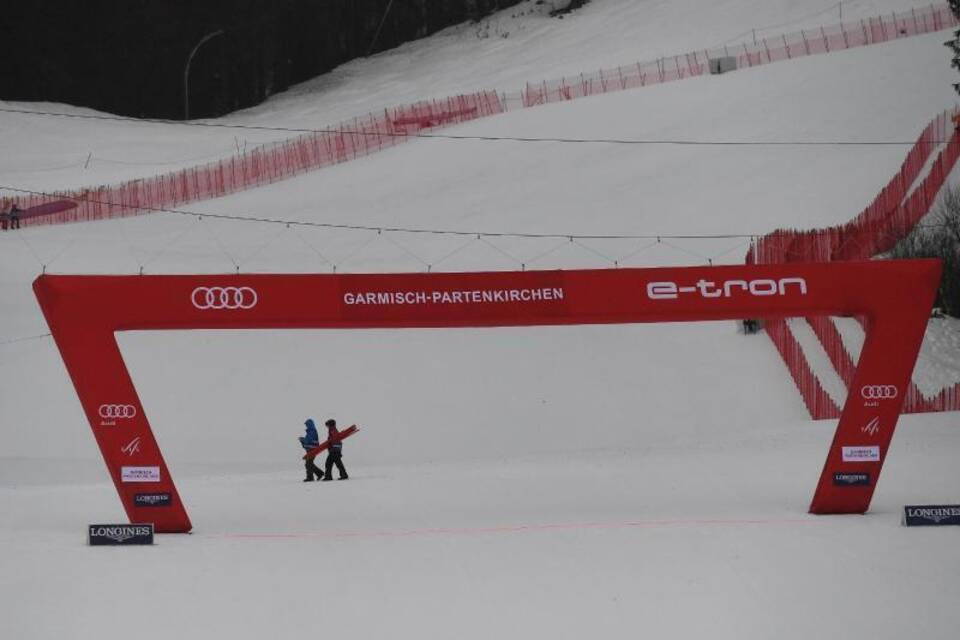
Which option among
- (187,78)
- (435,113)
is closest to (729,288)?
(435,113)

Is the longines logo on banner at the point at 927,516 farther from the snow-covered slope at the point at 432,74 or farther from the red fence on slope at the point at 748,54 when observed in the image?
the snow-covered slope at the point at 432,74

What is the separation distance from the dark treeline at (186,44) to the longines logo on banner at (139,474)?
47.8 m

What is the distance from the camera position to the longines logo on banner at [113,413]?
48.6 feet

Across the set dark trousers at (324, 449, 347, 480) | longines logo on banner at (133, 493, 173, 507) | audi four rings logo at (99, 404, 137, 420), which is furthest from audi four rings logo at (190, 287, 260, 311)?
dark trousers at (324, 449, 347, 480)

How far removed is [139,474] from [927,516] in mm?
8992

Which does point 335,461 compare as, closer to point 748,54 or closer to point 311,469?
point 311,469

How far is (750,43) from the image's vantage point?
5125cm

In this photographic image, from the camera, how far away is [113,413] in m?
14.8

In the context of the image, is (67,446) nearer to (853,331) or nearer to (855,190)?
(853,331)

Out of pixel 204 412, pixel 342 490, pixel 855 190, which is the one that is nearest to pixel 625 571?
pixel 342 490

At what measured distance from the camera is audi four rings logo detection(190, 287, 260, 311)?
14875mm

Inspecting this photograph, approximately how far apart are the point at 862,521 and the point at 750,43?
1539 inches

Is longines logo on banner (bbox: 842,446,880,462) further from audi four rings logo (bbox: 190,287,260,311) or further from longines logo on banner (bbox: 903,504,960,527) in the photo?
audi four rings logo (bbox: 190,287,260,311)

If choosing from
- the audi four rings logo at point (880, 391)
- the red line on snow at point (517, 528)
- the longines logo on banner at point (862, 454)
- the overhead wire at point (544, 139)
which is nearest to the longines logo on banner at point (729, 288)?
the audi four rings logo at point (880, 391)
